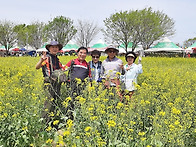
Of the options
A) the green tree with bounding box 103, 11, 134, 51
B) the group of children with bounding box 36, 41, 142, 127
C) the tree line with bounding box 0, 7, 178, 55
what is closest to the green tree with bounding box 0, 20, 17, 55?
the tree line with bounding box 0, 7, 178, 55

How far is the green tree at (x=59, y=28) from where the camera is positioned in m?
39.9

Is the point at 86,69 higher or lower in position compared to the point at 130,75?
higher

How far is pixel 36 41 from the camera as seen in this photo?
152 feet

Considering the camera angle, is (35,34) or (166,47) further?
(35,34)

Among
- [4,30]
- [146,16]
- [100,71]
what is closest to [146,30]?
[146,16]

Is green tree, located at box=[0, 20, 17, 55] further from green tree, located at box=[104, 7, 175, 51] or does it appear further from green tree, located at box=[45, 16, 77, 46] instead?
green tree, located at box=[104, 7, 175, 51]

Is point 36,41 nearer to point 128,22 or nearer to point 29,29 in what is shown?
point 29,29

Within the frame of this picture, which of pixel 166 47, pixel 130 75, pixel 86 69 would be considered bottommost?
pixel 130 75

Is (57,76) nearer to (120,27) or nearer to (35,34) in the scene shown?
(120,27)

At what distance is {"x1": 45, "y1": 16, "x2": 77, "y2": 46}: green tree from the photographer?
3991 cm

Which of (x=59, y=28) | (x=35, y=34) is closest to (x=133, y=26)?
(x=59, y=28)

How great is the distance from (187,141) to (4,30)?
40.9m

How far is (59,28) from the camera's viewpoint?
40.2 m

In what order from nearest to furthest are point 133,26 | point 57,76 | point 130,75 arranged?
point 57,76 < point 130,75 < point 133,26
